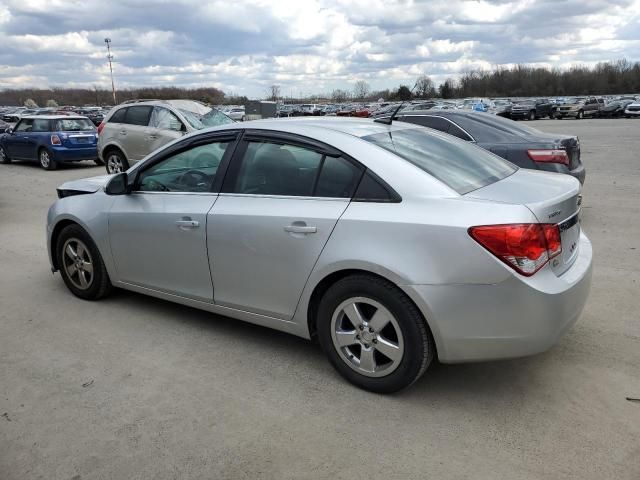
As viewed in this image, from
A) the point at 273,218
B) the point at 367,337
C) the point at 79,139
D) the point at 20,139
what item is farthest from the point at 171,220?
the point at 20,139

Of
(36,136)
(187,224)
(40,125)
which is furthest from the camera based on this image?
(40,125)

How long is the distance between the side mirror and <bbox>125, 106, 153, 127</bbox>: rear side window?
28.7 feet

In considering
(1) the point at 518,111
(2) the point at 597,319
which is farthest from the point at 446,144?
(1) the point at 518,111

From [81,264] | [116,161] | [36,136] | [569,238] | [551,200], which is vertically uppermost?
[36,136]

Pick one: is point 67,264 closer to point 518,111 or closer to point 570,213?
point 570,213

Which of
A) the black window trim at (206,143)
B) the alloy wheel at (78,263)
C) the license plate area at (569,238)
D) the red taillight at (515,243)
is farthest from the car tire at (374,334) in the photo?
the alloy wheel at (78,263)

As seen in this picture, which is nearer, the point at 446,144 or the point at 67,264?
the point at 446,144

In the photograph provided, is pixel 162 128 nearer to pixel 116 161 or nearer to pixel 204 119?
pixel 204 119

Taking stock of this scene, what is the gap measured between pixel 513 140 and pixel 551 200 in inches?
183

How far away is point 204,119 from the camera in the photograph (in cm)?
1275

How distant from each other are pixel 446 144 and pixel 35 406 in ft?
10.2

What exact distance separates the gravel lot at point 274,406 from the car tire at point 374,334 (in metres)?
0.15

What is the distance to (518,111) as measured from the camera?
1791 inches

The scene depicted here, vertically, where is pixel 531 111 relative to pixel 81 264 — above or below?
above
